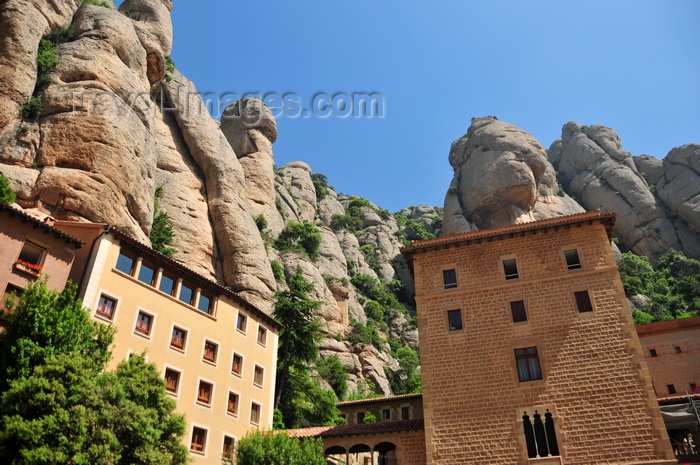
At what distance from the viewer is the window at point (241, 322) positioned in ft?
98.8

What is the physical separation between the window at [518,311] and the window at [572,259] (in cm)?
311

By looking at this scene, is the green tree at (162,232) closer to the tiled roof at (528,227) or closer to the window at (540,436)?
the tiled roof at (528,227)

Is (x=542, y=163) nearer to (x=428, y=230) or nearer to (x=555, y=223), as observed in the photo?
(x=428, y=230)

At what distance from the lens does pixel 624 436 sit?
71.1 feet

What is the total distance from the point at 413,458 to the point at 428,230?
8149 cm

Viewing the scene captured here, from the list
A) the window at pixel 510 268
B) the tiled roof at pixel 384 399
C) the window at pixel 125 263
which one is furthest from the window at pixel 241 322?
the window at pixel 510 268

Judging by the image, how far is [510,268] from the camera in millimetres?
27172

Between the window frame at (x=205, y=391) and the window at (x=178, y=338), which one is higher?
the window at (x=178, y=338)

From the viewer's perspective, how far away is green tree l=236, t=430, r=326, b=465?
73.3 ft

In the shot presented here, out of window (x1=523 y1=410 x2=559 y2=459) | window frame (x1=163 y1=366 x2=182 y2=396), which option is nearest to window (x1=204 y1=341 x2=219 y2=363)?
window frame (x1=163 y1=366 x2=182 y2=396)

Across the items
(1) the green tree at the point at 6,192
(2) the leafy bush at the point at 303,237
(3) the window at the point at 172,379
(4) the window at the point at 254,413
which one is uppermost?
(2) the leafy bush at the point at 303,237

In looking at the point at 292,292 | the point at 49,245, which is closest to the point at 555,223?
the point at 292,292

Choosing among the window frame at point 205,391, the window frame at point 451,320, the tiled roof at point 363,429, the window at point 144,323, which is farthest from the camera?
the tiled roof at point 363,429

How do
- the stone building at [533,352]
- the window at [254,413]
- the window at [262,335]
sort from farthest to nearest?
1. the window at [262,335]
2. the window at [254,413]
3. the stone building at [533,352]
